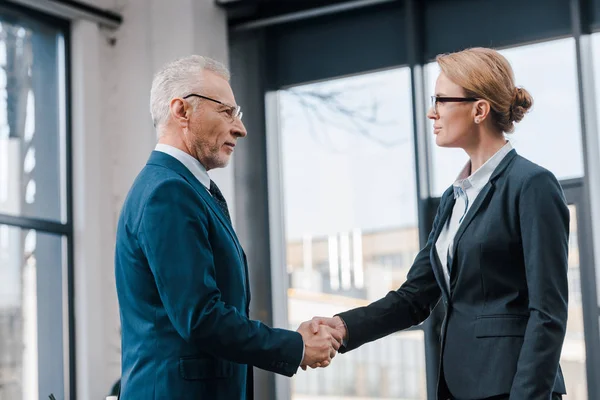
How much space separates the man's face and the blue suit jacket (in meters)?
0.14

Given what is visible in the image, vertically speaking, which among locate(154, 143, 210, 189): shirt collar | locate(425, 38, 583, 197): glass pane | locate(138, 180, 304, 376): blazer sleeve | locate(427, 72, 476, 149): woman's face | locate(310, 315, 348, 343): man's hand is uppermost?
locate(425, 38, 583, 197): glass pane

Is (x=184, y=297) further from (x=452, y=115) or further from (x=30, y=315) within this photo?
(x=30, y=315)

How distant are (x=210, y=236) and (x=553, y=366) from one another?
81cm

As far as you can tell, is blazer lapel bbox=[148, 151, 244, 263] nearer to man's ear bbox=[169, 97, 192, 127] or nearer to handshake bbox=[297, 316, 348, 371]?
man's ear bbox=[169, 97, 192, 127]

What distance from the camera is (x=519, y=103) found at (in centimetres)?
230

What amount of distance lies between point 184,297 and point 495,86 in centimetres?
88

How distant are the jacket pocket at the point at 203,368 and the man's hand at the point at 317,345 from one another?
0.23m

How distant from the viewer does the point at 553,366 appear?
2.01 metres

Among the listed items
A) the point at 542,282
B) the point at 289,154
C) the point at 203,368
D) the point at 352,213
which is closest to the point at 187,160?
the point at 203,368

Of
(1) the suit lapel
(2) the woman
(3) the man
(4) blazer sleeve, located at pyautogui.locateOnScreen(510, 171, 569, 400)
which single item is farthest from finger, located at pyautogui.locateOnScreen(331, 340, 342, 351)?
(4) blazer sleeve, located at pyautogui.locateOnScreen(510, 171, 569, 400)

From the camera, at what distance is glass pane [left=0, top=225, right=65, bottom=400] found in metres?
4.72

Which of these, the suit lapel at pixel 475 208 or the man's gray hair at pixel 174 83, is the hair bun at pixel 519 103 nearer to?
the suit lapel at pixel 475 208

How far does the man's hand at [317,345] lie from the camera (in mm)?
2426

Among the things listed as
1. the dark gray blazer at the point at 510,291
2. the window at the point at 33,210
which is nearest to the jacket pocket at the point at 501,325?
the dark gray blazer at the point at 510,291
